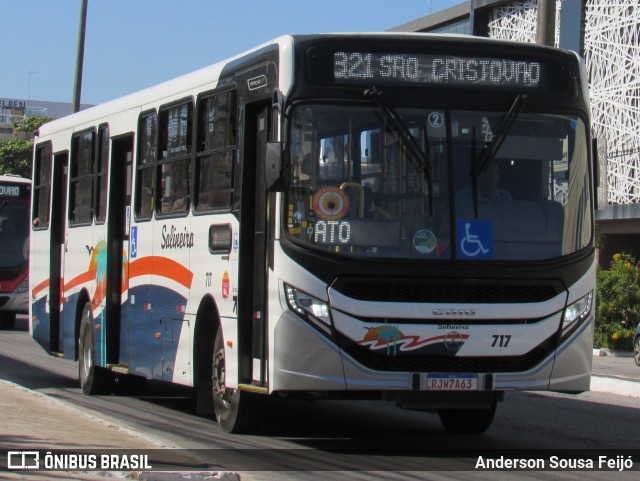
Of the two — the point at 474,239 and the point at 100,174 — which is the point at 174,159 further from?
the point at 474,239

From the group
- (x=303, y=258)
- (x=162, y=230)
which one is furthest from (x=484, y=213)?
(x=162, y=230)

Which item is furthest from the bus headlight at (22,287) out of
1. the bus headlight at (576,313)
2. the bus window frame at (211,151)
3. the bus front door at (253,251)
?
the bus headlight at (576,313)

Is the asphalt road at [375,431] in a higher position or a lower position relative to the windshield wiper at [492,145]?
lower

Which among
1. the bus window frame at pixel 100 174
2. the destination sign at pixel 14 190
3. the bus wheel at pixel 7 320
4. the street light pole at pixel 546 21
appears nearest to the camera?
the bus window frame at pixel 100 174

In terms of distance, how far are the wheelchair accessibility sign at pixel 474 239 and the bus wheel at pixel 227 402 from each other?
2.46 m

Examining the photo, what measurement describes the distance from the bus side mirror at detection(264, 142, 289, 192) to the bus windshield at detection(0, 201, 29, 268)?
21774 mm

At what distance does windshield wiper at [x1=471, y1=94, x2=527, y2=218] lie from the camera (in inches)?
403

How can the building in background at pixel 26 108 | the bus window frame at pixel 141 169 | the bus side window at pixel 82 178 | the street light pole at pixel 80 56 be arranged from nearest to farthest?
the bus window frame at pixel 141 169
the bus side window at pixel 82 178
the street light pole at pixel 80 56
the building in background at pixel 26 108

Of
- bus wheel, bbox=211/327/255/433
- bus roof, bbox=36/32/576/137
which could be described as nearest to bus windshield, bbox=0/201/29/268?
bus roof, bbox=36/32/576/137

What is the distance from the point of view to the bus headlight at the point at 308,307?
990 centimetres

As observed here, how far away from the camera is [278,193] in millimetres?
10211

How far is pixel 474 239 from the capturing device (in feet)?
33.4

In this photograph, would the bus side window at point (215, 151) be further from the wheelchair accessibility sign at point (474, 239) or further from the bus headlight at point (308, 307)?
the wheelchair accessibility sign at point (474, 239)

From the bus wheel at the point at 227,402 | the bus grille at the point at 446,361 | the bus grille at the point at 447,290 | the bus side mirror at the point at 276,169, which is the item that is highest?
the bus side mirror at the point at 276,169
